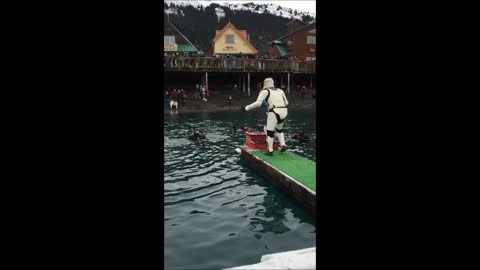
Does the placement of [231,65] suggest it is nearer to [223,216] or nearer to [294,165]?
[294,165]

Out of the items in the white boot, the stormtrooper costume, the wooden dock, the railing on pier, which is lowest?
the wooden dock

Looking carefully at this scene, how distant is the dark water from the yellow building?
28.5 metres

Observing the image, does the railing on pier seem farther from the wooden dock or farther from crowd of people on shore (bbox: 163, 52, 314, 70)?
the wooden dock

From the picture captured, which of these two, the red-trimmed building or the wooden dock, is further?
the red-trimmed building

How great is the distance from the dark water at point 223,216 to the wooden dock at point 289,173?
0.19m

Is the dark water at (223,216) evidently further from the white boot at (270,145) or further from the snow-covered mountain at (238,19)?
the snow-covered mountain at (238,19)

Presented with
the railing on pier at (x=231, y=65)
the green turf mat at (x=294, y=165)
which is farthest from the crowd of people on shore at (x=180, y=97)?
the green turf mat at (x=294, y=165)

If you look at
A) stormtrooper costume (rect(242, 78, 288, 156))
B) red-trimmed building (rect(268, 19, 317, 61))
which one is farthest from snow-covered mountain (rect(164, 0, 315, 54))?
stormtrooper costume (rect(242, 78, 288, 156))

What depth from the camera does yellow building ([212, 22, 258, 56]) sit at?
40.0 m

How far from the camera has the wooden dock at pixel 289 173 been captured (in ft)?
24.1

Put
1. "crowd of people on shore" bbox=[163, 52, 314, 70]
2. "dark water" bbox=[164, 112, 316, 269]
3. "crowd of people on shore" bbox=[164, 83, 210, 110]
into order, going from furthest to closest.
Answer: "crowd of people on shore" bbox=[163, 52, 314, 70] → "crowd of people on shore" bbox=[164, 83, 210, 110] → "dark water" bbox=[164, 112, 316, 269]

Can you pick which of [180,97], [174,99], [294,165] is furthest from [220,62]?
[294,165]

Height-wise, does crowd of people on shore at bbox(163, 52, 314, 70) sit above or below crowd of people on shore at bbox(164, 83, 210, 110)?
above
